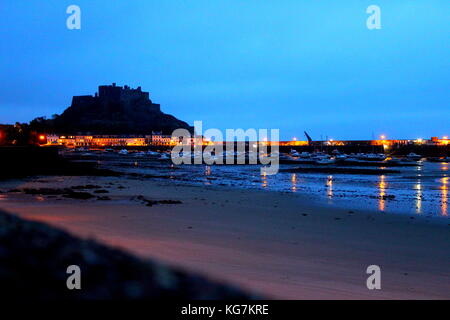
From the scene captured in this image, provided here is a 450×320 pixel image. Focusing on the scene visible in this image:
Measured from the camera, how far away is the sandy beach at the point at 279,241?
7441 mm

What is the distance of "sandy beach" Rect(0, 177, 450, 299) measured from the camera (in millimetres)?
7441

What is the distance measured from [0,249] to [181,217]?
24.4 ft

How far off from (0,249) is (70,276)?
5.92ft

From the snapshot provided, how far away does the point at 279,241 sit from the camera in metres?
10.9

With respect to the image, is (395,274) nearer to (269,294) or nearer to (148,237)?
(269,294)

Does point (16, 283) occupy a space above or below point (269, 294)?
above

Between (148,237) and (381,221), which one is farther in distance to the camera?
(381,221)

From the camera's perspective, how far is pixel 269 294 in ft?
21.8

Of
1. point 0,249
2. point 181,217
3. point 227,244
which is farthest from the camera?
point 181,217

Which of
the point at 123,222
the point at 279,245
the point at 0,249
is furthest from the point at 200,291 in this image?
the point at 123,222

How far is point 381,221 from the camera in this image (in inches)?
578
